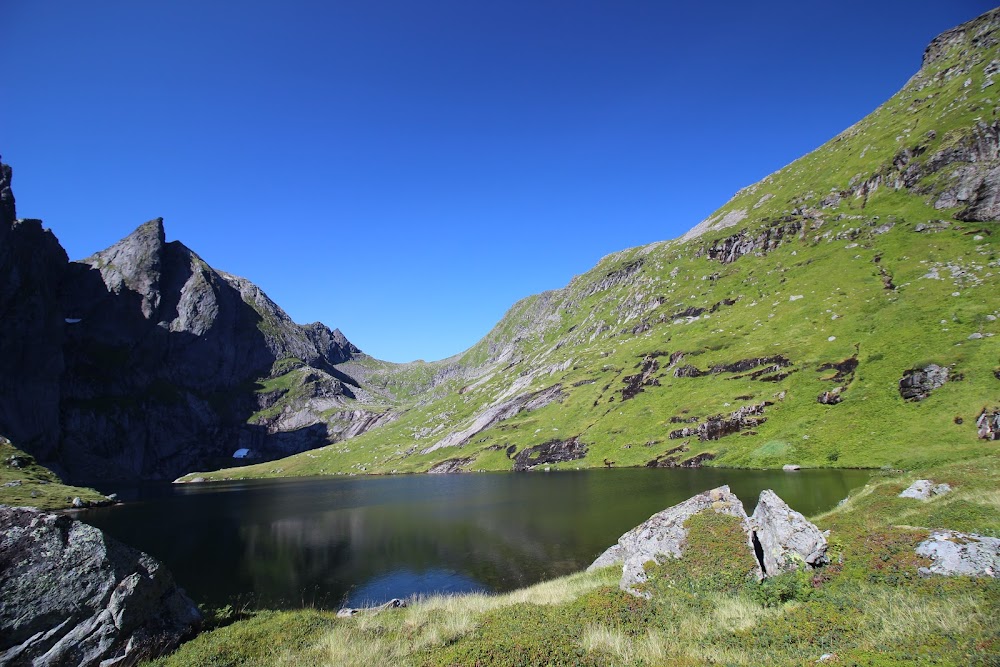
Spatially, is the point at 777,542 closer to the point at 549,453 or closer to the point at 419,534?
the point at 419,534

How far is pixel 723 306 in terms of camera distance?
570 feet

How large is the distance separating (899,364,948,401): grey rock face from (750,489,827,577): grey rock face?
81.4 metres

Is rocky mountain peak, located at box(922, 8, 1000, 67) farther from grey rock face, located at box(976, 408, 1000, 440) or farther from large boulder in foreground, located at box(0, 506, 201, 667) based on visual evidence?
large boulder in foreground, located at box(0, 506, 201, 667)

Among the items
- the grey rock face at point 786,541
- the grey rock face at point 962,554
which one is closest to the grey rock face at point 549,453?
the grey rock face at point 786,541

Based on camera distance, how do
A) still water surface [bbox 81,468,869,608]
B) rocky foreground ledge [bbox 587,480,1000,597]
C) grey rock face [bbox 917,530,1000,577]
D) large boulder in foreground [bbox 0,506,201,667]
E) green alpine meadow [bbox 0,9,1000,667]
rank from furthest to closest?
still water surface [bbox 81,468,869,608] → large boulder in foreground [bbox 0,506,201,667] → green alpine meadow [bbox 0,9,1000,667] → rocky foreground ledge [bbox 587,480,1000,597] → grey rock face [bbox 917,530,1000,577]

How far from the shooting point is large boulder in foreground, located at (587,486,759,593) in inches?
909

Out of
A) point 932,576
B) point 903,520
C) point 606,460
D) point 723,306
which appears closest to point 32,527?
point 932,576

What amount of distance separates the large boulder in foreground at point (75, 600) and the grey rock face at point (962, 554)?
1190 inches

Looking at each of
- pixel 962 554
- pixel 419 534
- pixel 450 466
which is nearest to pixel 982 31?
pixel 962 554

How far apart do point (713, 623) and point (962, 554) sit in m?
8.53

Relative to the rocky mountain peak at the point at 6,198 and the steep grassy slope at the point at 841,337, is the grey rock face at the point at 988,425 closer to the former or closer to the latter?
the steep grassy slope at the point at 841,337


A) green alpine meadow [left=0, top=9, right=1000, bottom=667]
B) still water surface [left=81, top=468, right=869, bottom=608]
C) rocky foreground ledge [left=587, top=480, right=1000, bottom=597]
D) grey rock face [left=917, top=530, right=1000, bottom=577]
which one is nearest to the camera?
grey rock face [left=917, top=530, right=1000, bottom=577]

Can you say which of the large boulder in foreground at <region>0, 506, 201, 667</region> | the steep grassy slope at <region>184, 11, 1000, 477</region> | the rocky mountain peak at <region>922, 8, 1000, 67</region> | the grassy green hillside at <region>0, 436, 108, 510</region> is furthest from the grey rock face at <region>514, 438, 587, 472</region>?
the rocky mountain peak at <region>922, 8, 1000, 67</region>

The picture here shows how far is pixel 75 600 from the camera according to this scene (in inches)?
703
